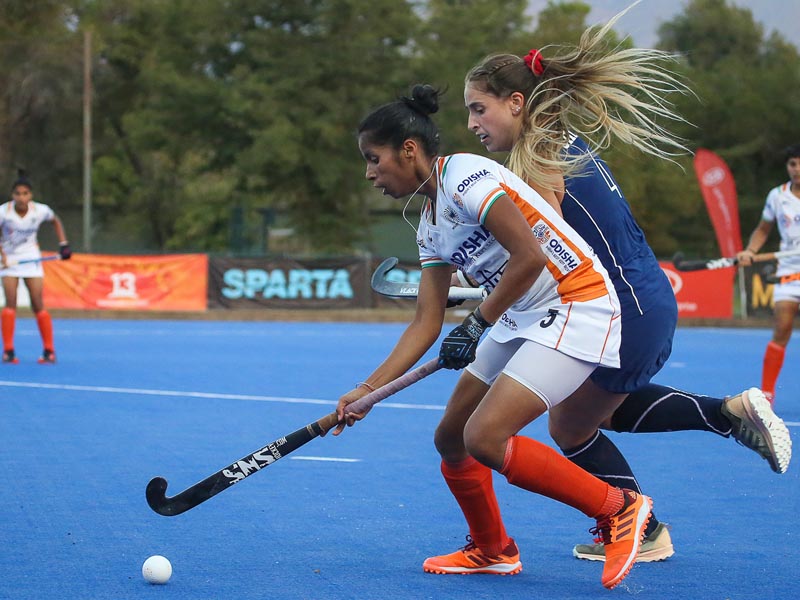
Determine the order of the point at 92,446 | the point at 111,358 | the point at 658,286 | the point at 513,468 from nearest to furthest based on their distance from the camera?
the point at 513,468, the point at 658,286, the point at 92,446, the point at 111,358

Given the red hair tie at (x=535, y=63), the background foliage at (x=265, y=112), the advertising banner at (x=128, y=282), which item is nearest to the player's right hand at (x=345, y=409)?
the red hair tie at (x=535, y=63)

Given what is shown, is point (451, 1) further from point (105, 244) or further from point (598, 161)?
point (598, 161)

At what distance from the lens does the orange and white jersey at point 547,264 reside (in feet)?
12.7

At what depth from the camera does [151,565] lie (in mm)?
4008

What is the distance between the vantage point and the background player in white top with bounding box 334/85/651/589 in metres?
3.81

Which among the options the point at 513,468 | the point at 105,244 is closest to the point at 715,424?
the point at 513,468

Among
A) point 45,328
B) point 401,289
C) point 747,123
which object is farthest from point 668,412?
point 747,123

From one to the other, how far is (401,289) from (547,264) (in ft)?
3.24

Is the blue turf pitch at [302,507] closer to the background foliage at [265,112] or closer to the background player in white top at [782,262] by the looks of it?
the background player in white top at [782,262]

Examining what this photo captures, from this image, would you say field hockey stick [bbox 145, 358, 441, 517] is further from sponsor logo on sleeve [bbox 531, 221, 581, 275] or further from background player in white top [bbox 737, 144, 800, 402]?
background player in white top [bbox 737, 144, 800, 402]

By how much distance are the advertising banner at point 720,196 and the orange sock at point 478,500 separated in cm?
1952

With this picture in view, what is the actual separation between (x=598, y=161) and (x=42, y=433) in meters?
4.67

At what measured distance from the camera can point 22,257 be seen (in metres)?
12.7

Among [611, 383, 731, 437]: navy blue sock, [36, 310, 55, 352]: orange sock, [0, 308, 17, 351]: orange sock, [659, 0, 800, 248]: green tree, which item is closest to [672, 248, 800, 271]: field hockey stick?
[611, 383, 731, 437]: navy blue sock
